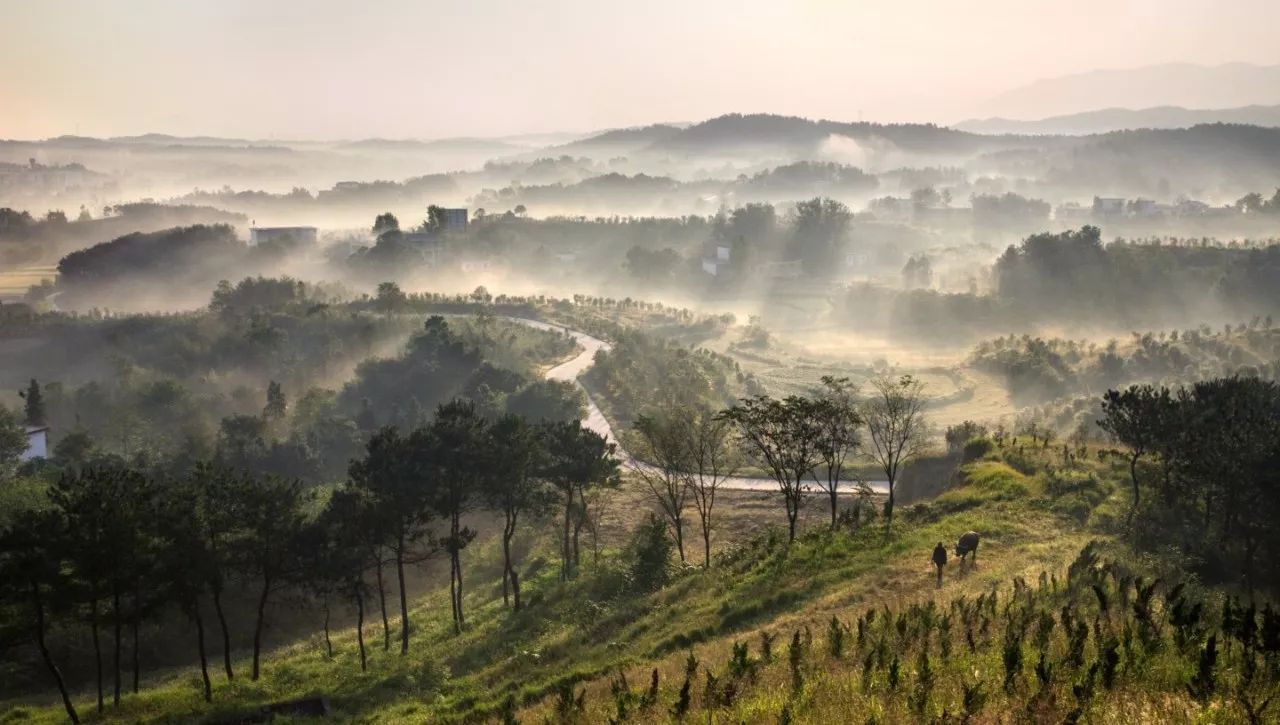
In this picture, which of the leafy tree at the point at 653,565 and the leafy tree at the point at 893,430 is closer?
the leafy tree at the point at 653,565

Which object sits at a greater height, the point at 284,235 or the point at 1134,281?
the point at 284,235

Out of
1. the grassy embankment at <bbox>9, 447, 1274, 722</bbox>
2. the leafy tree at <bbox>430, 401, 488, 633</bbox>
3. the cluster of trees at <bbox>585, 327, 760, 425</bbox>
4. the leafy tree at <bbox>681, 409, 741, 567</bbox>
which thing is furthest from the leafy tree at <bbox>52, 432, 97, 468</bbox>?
the leafy tree at <bbox>681, 409, 741, 567</bbox>

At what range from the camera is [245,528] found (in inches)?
1291

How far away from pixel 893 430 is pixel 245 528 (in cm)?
2879

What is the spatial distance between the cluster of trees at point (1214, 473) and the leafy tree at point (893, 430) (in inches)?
348

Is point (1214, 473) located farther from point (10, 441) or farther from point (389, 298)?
point (389, 298)

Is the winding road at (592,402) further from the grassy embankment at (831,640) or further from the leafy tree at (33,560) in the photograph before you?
the leafy tree at (33,560)

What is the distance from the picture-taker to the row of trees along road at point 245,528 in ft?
93.4

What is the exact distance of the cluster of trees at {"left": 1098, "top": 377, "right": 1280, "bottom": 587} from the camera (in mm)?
28422

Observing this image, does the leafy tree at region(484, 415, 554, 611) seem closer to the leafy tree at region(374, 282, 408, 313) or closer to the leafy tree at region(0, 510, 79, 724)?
the leafy tree at region(0, 510, 79, 724)

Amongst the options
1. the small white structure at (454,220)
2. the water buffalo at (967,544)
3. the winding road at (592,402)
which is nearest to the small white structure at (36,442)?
the winding road at (592,402)

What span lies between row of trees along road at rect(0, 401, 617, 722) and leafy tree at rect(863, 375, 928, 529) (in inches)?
516

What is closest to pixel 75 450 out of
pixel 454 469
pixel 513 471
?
pixel 454 469

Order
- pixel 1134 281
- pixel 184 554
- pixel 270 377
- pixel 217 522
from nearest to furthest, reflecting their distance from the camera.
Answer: pixel 184 554
pixel 217 522
pixel 270 377
pixel 1134 281
